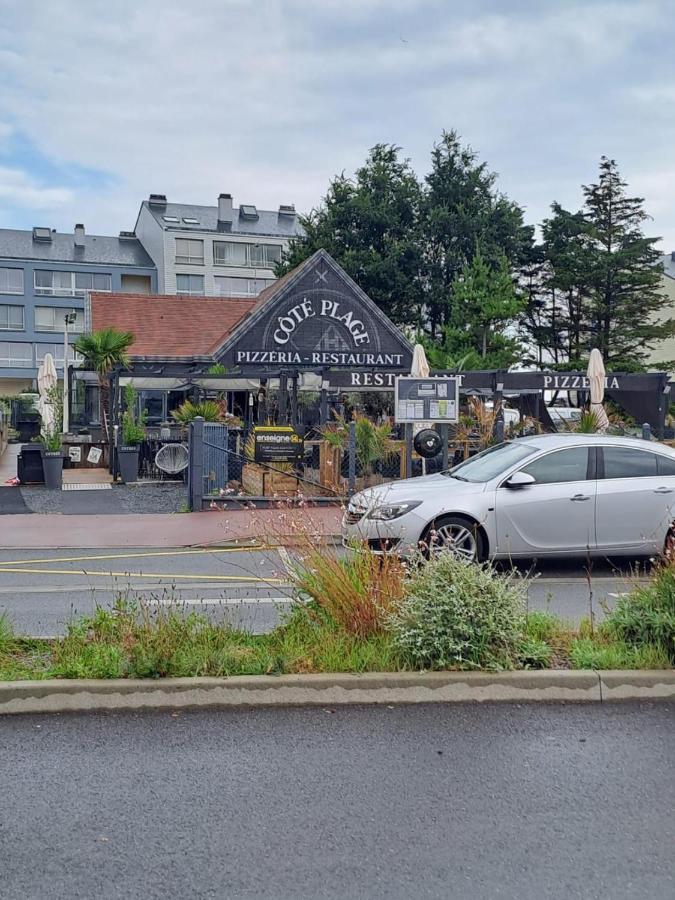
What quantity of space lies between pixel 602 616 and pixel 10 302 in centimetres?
6782

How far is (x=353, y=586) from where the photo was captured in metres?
5.67

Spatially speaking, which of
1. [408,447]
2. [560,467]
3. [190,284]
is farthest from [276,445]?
[190,284]

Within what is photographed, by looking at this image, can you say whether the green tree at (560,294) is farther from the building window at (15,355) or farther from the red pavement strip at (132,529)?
the building window at (15,355)

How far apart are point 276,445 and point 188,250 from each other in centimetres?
5400

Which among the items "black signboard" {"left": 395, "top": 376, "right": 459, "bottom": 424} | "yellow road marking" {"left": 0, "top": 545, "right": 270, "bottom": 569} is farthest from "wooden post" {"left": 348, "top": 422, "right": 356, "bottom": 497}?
"yellow road marking" {"left": 0, "top": 545, "right": 270, "bottom": 569}

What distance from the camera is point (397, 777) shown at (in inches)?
163

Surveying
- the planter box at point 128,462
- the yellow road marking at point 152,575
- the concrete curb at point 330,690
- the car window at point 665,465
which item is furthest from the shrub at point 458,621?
the planter box at point 128,462

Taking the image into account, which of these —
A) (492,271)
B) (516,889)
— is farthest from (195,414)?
(492,271)

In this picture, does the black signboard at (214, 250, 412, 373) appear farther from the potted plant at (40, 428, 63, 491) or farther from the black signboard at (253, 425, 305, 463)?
the black signboard at (253, 425, 305, 463)

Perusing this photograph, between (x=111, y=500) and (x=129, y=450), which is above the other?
(x=129, y=450)

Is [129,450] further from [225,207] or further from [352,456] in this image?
[225,207]

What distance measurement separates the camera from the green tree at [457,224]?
42.2 m

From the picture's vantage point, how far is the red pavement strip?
12.6 meters

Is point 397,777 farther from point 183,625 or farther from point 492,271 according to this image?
point 492,271
